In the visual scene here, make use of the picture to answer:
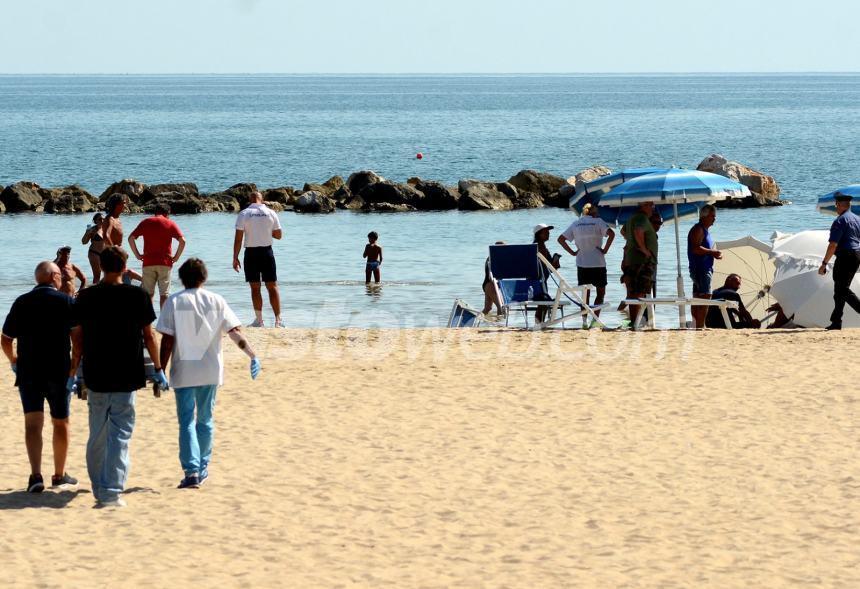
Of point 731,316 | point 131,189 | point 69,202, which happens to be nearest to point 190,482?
point 731,316

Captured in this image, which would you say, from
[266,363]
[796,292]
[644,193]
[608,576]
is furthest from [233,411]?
[796,292]

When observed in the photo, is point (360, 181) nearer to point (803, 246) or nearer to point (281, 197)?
point (281, 197)

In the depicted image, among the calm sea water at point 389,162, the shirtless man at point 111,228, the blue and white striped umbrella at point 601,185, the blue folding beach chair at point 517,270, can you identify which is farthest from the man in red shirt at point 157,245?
the blue and white striped umbrella at point 601,185

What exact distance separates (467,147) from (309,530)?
76031 millimetres

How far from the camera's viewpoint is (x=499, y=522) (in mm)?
6770

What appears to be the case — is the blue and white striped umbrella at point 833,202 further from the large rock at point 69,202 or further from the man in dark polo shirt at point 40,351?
the large rock at point 69,202

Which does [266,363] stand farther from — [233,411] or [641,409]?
[641,409]

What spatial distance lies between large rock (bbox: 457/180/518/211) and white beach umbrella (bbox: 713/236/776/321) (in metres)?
23.2

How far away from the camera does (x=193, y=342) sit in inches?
281

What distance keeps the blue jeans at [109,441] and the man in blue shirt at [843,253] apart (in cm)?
786

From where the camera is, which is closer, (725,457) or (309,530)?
(309,530)

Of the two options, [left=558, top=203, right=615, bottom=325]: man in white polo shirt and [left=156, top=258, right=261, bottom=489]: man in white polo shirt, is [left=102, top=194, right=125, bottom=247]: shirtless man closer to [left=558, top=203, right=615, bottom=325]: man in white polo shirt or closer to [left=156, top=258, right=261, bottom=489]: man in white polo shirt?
[left=558, top=203, right=615, bottom=325]: man in white polo shirt

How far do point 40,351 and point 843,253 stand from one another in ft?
27.8

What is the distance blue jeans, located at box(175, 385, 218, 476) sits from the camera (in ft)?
23.9
